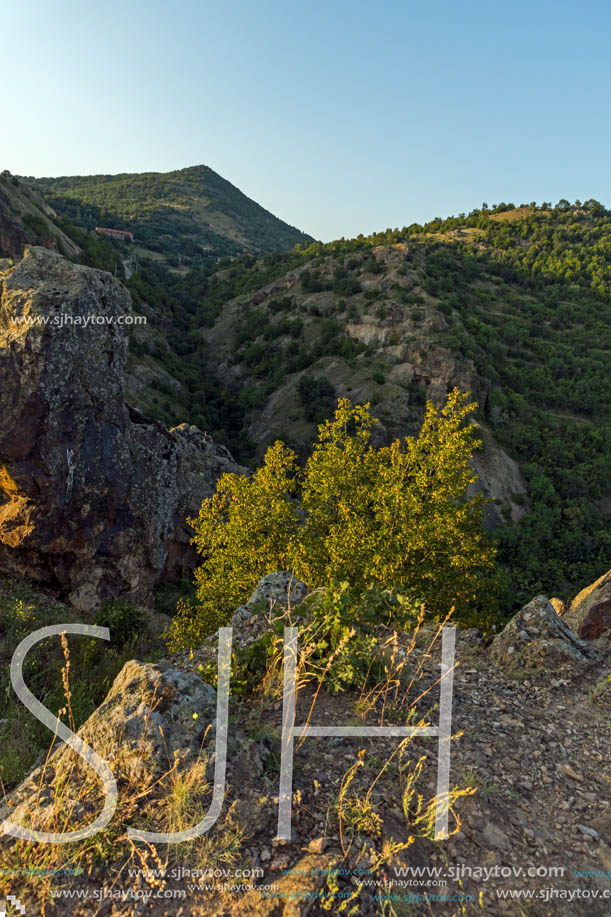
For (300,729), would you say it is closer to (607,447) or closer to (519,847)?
(519,847)

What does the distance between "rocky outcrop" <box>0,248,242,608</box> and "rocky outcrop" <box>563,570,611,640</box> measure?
1456cm

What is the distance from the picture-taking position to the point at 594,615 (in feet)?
28.3

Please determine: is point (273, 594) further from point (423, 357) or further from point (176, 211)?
point (176, 211)

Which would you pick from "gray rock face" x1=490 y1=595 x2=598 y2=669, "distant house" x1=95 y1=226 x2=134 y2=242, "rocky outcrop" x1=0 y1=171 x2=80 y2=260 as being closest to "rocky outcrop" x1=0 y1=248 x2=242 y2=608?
"gray rock face" x1=490 y1=595 x2=598 y2=669

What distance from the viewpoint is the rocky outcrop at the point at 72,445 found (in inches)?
576

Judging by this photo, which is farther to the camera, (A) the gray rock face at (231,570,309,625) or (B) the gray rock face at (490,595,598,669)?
(A) the gray rock face at (231,570,309,625)

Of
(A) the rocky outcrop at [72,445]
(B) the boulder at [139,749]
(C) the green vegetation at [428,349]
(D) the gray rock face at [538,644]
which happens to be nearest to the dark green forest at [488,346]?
(C) the green vegetation at [428,349]

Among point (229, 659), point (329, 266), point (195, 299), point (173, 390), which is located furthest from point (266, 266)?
point (229, 659)

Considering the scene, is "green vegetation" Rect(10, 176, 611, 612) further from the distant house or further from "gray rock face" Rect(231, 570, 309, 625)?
"gray rock face" Rect(231, 570, 309, 625)

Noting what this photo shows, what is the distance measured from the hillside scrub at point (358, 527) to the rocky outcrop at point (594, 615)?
240 cm

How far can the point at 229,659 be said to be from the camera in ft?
16.3

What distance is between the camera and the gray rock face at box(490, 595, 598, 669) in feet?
21.4

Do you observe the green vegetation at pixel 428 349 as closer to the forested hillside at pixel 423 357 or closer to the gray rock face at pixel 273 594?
the forested hillside at pixel 423 357

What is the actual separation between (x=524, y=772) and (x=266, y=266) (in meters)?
86.9
